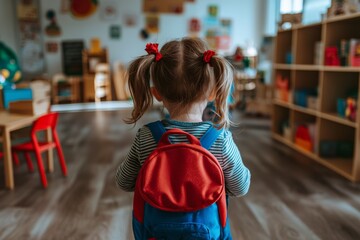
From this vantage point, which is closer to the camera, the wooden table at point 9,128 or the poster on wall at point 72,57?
the wooden table at point 9,128

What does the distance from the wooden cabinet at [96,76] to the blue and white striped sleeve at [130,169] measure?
634 cm

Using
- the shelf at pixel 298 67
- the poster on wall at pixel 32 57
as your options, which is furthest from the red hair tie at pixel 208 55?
the poster on wall at pixel 32 57

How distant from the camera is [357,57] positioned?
2.73 meters

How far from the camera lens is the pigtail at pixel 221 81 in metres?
0.99

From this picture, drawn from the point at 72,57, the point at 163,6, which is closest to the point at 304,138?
the point at 163,6

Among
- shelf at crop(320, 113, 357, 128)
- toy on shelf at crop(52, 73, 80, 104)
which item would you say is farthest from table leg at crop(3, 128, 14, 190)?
toy on shelf at crop(52, 73, 80, 104)

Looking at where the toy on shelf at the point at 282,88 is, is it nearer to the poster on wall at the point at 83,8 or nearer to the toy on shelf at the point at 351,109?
the toy on shelf at the point at 351,109

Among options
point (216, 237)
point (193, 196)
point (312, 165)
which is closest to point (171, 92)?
point (193, 196)

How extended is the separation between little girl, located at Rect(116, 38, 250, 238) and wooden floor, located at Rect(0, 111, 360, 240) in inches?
41.3

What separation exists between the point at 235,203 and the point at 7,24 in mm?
6510

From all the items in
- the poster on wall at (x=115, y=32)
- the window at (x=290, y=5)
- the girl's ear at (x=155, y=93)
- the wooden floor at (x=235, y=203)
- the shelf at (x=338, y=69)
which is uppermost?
the window at (x=290, y=5)

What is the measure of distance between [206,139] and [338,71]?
2.60 metres

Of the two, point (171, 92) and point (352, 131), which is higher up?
point (171, 92)

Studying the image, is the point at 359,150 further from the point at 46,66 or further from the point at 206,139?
the point at 46,66
